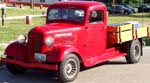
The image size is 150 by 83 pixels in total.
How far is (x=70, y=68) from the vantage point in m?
10.2

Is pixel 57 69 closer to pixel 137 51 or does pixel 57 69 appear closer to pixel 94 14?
pixel 94 14

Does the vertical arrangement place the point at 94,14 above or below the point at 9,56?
above

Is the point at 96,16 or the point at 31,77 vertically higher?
the point at 96,16

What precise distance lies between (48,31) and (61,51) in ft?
1.93

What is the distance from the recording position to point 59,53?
9961 millimetres

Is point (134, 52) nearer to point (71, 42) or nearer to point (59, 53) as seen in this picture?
point (71, 42)

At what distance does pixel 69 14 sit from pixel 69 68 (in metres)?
1.72

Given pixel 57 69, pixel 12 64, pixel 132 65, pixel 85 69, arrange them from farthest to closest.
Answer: pixel 132 65, pixel 85 69, pixel 12 64, pixel 57 69

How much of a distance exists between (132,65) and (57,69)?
3.48 m

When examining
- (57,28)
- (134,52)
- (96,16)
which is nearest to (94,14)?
(96,16)

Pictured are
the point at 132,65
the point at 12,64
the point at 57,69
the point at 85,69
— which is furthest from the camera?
the point at 132,65

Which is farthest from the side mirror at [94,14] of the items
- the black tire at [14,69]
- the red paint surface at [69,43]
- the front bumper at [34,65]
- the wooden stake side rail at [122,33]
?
the black tire at [14,69]

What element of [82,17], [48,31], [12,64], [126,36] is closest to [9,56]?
[12,64]

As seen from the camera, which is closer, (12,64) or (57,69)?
(57,69)
